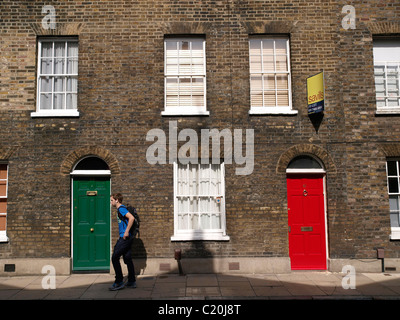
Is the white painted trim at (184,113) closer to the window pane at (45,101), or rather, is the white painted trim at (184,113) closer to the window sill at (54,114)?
the window sill at (54,114)

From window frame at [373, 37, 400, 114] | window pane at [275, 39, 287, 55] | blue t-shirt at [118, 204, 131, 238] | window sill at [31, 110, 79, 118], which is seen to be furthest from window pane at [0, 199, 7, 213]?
window frame at [373, 37, 400, 114]

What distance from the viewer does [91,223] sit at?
816 cm

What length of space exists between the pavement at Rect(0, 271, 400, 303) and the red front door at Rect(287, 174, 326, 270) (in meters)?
0.35

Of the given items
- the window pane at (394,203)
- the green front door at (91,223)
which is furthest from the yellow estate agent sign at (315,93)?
the green front door at (91,223)

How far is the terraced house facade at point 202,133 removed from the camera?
26.2 feet

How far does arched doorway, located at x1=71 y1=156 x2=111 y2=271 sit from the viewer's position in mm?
8086

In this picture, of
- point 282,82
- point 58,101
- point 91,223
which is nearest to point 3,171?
point 58,101

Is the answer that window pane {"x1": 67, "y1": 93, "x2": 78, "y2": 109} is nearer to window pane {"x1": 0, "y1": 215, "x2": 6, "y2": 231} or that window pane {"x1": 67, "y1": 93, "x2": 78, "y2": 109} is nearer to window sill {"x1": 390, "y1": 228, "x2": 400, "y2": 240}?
window pane {"x1": 0, "y1": 215, "x2": 6, "y2": 231}

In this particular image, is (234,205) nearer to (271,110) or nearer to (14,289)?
(271,110)

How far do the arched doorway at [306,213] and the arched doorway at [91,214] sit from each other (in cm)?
475

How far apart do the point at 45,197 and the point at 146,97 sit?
3.61 meters

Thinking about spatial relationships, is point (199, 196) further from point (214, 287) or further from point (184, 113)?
point (214, 287)
